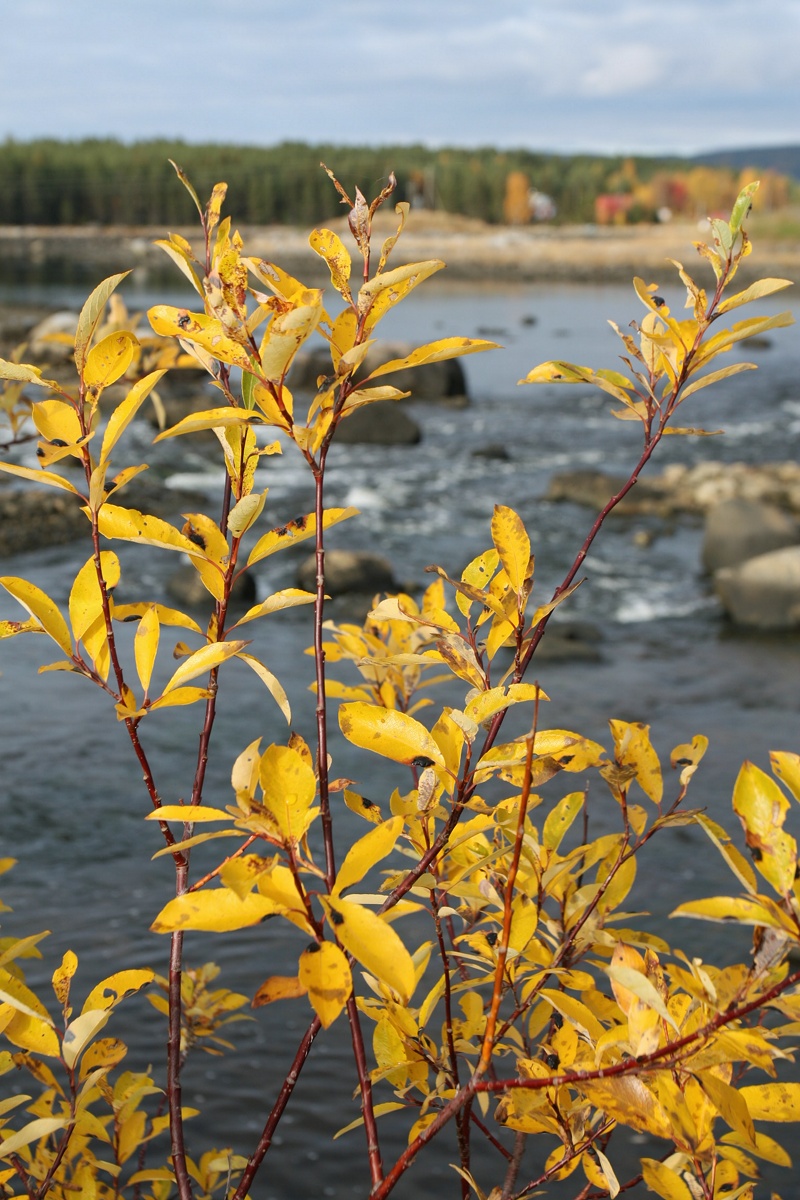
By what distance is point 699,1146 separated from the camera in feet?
3.11

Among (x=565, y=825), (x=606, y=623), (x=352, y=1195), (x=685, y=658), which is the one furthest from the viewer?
(x=606, y=623)

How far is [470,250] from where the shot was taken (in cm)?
6600

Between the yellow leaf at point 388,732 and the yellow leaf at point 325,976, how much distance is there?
8.9 inches

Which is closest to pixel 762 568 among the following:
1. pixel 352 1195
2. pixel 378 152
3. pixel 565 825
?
pixel 352 1195

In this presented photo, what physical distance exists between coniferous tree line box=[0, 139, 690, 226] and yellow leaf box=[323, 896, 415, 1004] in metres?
70.3

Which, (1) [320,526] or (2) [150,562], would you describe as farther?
(2) [150,562]

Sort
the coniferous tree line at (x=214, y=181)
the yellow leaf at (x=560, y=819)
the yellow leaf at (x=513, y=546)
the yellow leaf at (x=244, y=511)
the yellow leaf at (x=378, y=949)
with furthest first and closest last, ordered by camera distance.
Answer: the coniferous tree line at (x=214, y=181) → the yellow leaf at (x=560, y=819) → the yellow leaf at (x=513, y=546) → the yellow leaf at (x=244, y=511) → the yellow leaf at (x=378, y=949)

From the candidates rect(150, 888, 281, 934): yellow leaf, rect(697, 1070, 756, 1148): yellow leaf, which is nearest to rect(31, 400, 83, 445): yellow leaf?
rect(150, 888, 281, 934): yellow leaf

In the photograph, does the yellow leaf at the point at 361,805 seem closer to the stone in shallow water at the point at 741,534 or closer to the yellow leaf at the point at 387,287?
the yellow leaf at the point at 387,287

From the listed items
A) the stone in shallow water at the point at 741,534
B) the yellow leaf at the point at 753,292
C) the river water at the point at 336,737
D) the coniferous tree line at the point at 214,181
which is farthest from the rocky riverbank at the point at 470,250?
the yellow leaf at the point at 753,292

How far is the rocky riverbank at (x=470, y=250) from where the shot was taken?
53844 mm

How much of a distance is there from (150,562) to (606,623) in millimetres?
3907

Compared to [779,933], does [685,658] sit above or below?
below

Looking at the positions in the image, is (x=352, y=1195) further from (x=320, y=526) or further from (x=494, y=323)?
(x=494, y=323)
